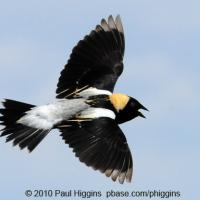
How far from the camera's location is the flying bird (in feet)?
32.9

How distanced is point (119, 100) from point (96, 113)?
0.57 m

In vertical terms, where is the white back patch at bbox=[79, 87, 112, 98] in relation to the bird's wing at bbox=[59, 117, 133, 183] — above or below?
above

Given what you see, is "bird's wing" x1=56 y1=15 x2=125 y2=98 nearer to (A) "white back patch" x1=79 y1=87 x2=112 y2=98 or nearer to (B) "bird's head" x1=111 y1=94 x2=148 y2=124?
(A) "white back patch" x1=79 y1=87 x2=112 y2=98

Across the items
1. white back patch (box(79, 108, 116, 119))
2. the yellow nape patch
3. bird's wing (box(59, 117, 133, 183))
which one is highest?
the yellow nape patch

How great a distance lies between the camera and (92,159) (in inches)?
388

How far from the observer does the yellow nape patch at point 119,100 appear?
10789 millimetres

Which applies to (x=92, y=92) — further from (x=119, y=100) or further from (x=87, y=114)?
(x=87, y=114)

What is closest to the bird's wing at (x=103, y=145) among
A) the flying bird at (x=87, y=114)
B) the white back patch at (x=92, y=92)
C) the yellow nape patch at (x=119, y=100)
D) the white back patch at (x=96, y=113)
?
the flying bird at (x=87, y=114)

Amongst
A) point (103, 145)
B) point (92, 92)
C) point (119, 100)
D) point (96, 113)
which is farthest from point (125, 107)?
point (103, 145)

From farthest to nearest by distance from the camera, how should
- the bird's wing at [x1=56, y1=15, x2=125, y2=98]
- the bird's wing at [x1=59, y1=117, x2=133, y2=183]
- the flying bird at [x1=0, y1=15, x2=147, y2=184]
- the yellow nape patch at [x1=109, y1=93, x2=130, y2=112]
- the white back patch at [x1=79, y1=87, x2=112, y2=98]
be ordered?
the bird's wing at [x1=56, y1=15, x2=125, y2=98]
the white back patch at [x1=79, y1=87, x2=112, y2=98]
the yellow nape patch at [x1=109, y1=93, x2=130, y2=112]
the flying bird at [x1=0, y1=15, x2=147, y2=184]
the bird's wing at [x1=59, y1=117, x2=133, y2=183]

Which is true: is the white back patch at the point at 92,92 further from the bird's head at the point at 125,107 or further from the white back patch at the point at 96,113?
the white back patch at the point at 96,113

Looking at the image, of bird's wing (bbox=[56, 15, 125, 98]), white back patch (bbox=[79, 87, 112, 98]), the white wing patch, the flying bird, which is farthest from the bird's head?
the white wing patch

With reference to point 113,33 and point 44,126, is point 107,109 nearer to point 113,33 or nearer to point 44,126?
point 44,126

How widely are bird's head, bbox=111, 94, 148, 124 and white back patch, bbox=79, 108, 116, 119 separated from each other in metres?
0.29
